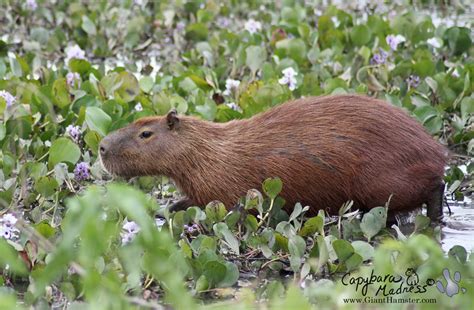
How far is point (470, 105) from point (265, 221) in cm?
243

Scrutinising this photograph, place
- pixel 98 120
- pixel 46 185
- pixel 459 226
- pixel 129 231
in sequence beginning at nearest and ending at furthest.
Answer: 1. pixel 129 231
2. pixel 46 185
3. pixel 459 226
4. pixel 98 120

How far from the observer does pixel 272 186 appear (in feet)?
20.7

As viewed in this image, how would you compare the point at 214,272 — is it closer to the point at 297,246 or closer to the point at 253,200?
the point at 297,246

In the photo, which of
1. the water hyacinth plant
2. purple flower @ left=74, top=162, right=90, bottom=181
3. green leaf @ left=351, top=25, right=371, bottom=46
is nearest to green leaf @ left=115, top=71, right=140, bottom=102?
the water hyacinth plant

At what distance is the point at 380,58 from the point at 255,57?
1.05 meters

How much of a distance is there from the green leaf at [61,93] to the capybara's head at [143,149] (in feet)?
4.51

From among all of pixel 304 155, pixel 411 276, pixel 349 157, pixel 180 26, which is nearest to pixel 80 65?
pixel 180 26

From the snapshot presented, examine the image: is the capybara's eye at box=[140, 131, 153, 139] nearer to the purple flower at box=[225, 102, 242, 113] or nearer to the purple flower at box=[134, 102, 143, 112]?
the purple flower at box=[134, 102, 143, 112]

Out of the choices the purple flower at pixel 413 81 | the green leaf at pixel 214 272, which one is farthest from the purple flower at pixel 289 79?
the green leaf at pixel 214 272

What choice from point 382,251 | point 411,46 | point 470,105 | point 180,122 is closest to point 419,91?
point 470,105

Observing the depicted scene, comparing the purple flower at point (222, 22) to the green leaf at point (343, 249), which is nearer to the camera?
the green leaf at point (343, 249)

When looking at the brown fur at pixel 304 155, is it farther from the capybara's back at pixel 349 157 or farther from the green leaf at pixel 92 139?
the green leaf at pixel 92 139

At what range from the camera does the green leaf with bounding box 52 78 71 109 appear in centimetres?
820

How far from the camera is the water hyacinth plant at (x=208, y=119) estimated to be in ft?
14.9
